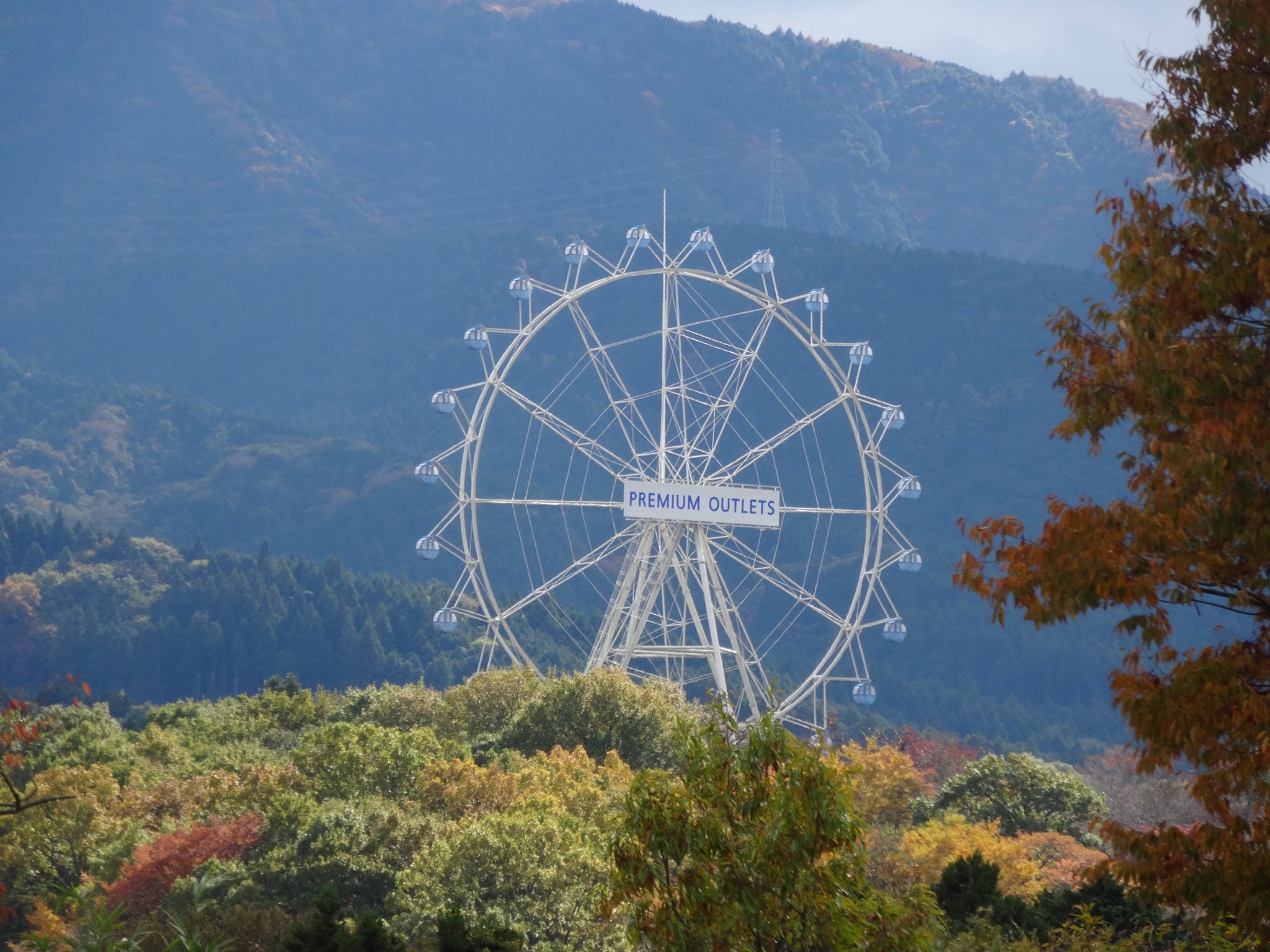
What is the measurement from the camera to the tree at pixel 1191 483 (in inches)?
647

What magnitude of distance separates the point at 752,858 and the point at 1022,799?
127 feet

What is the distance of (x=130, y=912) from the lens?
38.6 meters

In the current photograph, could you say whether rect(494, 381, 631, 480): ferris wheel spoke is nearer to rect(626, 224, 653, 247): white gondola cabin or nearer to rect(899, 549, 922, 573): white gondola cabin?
rect(626, 224, 653, 247): white gondola cabin

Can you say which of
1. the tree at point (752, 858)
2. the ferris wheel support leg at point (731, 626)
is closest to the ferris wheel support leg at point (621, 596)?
the ferris wheel support leg at point (731, 626)

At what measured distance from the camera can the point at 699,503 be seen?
171 feet

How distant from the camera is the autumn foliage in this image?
38.7 metres

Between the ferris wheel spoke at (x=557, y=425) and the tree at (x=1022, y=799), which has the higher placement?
the ferris wheel spoke at (x=557, y=425)

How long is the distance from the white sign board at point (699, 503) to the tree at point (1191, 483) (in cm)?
3279

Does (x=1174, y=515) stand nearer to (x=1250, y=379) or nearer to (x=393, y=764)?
(x=1250, y=379)

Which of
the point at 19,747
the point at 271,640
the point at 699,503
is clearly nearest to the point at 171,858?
the point at 19,747

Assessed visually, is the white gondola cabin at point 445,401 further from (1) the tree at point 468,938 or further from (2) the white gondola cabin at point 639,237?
(1) the tree at point 468,938

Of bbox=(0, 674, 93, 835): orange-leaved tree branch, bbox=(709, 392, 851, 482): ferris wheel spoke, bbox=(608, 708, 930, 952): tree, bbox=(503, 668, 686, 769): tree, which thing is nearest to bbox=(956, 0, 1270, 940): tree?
bbox=(608, 708, 930, 952): tree

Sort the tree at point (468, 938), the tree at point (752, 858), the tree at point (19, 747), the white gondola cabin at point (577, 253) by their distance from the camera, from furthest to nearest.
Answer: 1. the white gondola cabin at point (577, 253)
2. the tree at point (19, 747)
3. the tree at point (468, 938)
4. the tree at point (752, 858)

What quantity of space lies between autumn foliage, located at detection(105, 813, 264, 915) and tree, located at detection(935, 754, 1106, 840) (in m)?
24.1
